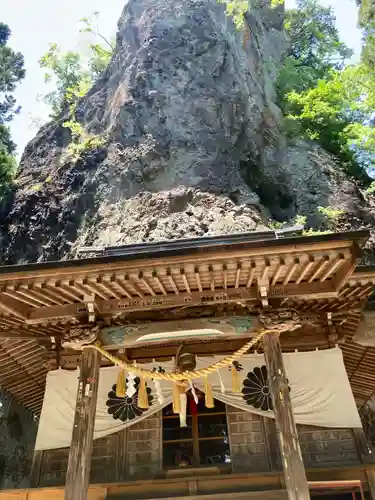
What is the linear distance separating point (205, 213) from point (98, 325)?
926 cm

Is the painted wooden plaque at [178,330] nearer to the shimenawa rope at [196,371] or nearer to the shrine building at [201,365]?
the shrine building at [201,365]

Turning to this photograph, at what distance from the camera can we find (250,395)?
24.5ft

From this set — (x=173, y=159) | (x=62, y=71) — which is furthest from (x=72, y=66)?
(x=173, y=159)

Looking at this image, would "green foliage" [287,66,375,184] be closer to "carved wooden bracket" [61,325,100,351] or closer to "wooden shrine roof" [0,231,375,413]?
"wooden shrine roof" [0,231,375,413]

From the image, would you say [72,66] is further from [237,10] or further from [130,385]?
[130,385]

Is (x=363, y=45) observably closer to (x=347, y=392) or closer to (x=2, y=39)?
(x=347, y=392)

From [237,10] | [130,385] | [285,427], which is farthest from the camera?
[237,10]

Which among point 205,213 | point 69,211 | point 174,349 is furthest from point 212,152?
point 174,349

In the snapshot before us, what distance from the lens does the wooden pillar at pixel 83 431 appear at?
224 inches

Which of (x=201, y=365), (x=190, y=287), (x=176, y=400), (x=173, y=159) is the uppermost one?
(x=173, y=159)

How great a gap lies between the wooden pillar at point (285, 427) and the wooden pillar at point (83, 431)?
2.65 metres

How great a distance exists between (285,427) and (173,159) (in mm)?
13403

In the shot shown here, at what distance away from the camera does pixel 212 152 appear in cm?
1780

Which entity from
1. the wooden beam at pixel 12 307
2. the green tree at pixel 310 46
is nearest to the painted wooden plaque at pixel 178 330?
the wooden beam at pixel 12 307
